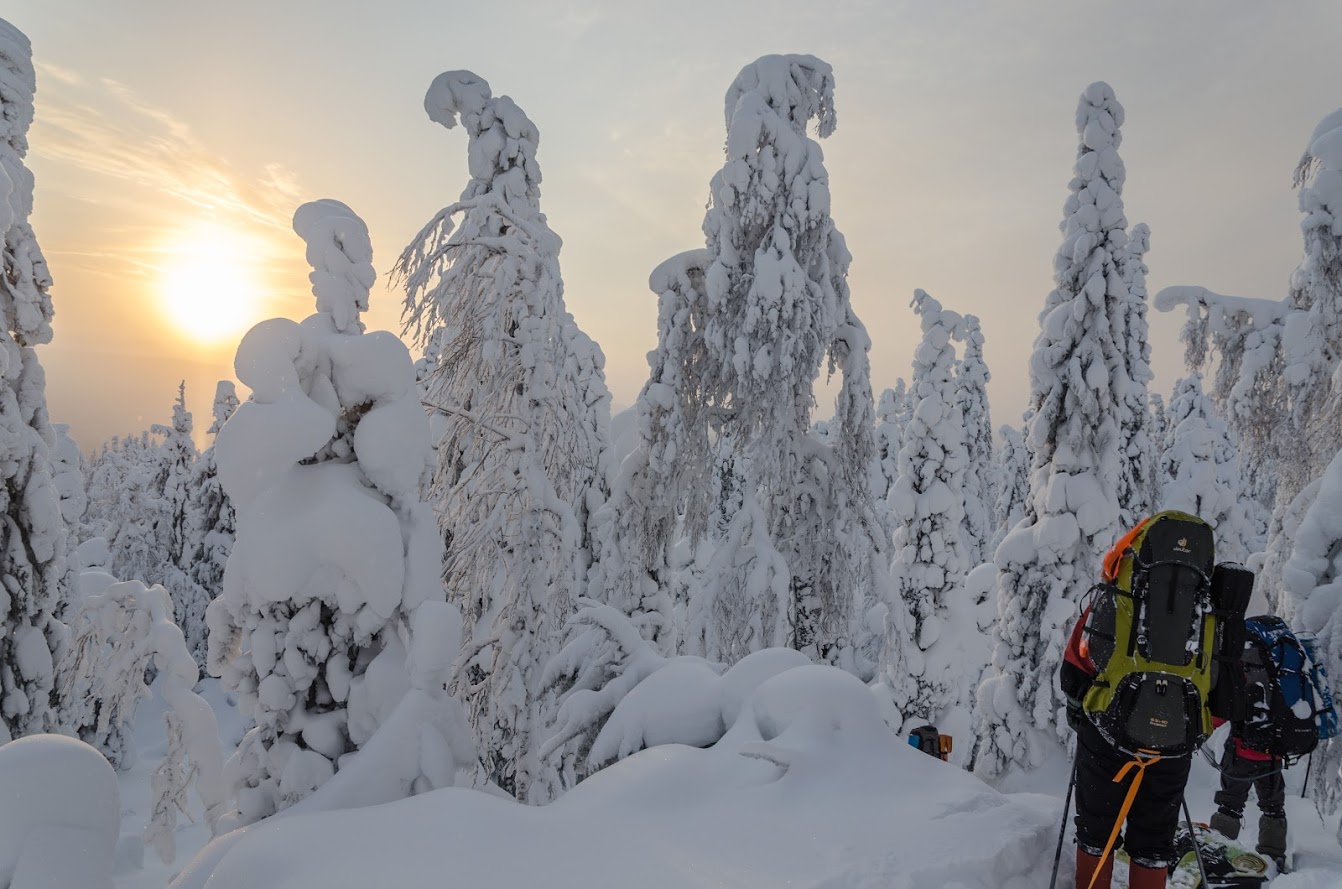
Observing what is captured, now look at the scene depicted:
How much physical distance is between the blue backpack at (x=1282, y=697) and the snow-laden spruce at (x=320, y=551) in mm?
5080

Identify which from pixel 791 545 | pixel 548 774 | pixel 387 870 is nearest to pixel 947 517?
pixel 791 545

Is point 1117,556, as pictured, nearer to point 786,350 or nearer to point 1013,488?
point 786,350

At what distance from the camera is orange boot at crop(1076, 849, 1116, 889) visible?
3898 millimetres

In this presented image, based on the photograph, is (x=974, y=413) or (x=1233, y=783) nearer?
(x=1233, y=783)

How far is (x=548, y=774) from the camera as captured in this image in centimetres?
946

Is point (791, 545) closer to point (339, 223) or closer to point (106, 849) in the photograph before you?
point (339, 223)

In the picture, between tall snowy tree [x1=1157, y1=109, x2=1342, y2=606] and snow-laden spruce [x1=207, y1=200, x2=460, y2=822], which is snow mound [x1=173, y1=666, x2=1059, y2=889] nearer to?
snow-laden spruce [x1=207, y1=200, x2=460, y2=822]

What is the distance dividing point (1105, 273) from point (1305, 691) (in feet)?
29.2

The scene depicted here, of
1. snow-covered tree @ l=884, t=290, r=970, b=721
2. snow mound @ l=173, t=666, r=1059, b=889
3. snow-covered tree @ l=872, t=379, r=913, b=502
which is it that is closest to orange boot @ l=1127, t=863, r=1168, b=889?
snow mound @ l=173, t=666, r=1059, b=889

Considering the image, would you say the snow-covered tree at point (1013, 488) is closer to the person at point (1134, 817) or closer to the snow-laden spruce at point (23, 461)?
the person at point (1134, 817)

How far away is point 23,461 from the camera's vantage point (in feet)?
28.8

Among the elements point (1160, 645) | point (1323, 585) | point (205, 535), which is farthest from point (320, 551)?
point (205, 535)

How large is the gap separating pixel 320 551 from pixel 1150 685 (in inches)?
190

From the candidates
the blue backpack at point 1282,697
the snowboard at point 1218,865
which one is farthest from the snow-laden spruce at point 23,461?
the blue backpack at point 1282,697
